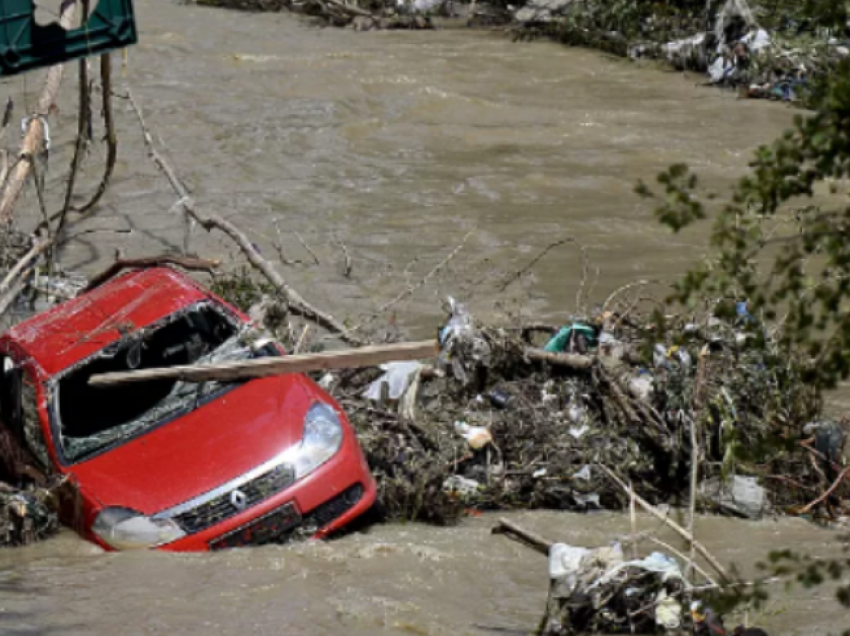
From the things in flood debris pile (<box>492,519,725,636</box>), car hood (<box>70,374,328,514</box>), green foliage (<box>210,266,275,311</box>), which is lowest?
green foliage (<box>210,266,275,311</box>)

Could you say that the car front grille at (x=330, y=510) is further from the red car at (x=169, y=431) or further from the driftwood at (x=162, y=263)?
the driftwood at (x=162, y=263)

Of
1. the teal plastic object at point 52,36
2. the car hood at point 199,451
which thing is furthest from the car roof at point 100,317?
the teal plastic object at point 52,36

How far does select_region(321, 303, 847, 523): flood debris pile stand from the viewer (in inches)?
324

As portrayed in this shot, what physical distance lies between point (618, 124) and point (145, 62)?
8094mm

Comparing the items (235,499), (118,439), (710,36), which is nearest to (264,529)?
(235,499)

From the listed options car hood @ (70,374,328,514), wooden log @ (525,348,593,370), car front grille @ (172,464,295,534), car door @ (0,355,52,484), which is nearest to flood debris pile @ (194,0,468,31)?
wooden log @ (525,348,593,370)

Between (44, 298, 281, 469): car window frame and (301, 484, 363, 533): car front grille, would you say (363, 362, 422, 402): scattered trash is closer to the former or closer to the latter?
(44, 298, 281, 469): car window frame

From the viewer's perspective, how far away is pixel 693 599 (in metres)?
5.72

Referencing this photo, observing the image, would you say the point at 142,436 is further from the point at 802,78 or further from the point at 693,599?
the point at 802,78

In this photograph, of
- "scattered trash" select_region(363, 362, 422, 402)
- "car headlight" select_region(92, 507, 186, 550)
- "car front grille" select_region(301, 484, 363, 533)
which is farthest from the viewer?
"scattered trash" select_region(363, 362, 422, 402)

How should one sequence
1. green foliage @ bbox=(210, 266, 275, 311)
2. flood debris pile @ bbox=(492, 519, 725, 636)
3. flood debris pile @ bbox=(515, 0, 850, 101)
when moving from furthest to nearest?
flood debris pile @ bbox=(515, 0, 850, 101) → green foliage @ bbox=(210, 266, 275, 311) → flood debris pile @ bbox=(492, 519, 725, 636)

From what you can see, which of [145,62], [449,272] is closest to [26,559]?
[449,272]

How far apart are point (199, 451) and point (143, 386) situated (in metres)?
0.95

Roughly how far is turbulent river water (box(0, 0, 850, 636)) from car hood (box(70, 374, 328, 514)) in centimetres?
36
